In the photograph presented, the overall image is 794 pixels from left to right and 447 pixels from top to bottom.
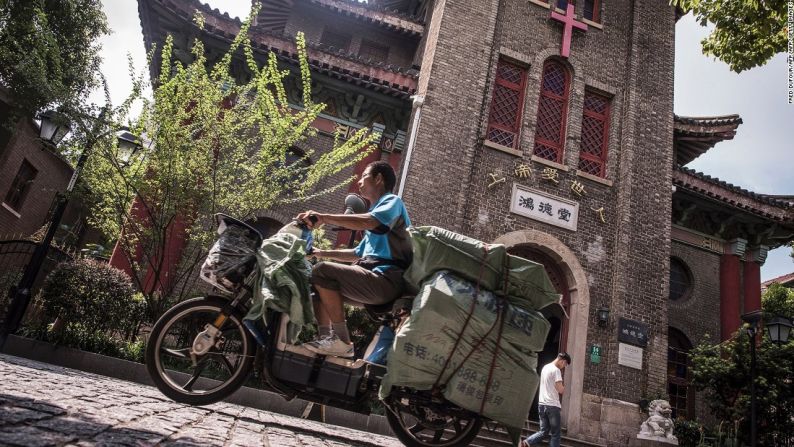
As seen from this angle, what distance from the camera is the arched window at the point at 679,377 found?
511 inches

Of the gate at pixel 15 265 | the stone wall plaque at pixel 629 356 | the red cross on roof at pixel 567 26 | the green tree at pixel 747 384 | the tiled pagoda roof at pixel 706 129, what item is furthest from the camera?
the tiled pagoda roof at pixel 706 129

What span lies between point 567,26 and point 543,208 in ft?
17.6

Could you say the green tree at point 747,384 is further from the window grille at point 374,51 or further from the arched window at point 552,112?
the window grille at point 374,51

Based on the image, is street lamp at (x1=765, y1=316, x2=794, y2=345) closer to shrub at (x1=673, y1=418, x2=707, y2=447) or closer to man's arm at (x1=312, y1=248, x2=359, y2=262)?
shrub at (x1=673, y1=418, x2=707, y2=447)

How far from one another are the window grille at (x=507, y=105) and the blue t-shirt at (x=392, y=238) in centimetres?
889

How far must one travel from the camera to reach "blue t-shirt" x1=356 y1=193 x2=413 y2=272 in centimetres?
322

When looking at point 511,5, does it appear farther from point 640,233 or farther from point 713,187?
point 713,187

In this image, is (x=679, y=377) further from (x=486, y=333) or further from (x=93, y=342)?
(x=93, y=342)

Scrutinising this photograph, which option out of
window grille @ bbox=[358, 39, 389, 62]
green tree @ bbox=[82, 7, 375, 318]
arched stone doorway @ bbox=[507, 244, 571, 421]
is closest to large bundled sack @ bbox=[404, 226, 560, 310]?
green tree @ bbox=[82, 7, 375, 318]

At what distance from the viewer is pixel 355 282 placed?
3117 millimetres

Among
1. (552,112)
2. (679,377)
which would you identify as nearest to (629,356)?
(679,377)

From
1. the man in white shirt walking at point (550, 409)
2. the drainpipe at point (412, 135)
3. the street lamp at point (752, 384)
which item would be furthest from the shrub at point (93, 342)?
the street lamp at point (752, 384)

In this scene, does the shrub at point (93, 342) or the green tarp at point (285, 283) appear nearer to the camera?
the green tarp at point (285, 283)

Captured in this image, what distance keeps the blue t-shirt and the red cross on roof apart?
37.1 ft
